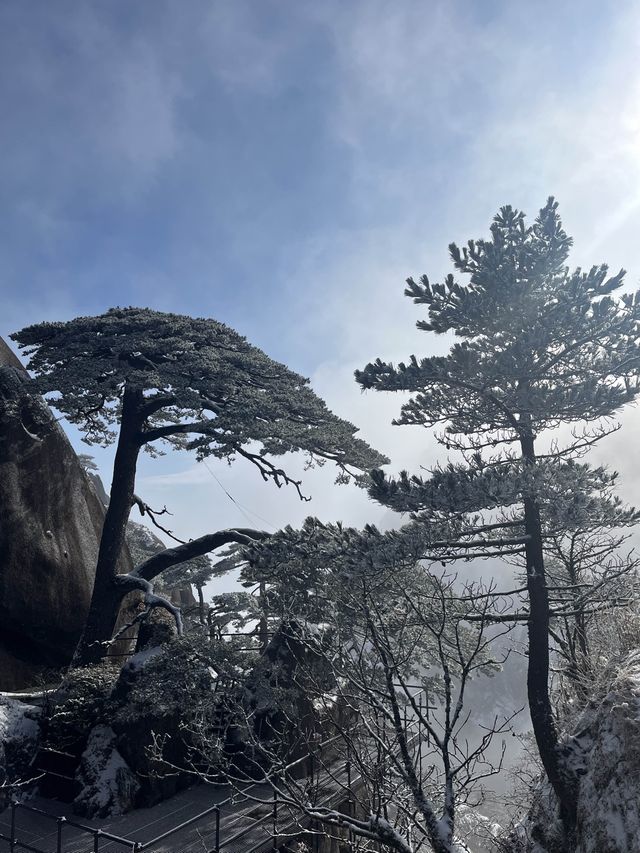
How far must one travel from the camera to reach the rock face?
18219 mm

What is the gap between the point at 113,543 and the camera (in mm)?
17766

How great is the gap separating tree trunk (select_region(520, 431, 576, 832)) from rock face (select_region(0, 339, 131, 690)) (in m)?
13.9

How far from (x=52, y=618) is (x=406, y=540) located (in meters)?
14.4

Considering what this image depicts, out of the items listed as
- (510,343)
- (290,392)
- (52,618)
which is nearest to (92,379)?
(290,392)

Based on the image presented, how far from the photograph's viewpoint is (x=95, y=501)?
919 inches

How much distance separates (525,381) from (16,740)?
46.0 feet

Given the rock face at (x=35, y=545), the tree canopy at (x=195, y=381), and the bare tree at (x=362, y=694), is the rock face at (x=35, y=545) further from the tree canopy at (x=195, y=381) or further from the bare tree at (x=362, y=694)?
the bare tree at (x=362, y=694)

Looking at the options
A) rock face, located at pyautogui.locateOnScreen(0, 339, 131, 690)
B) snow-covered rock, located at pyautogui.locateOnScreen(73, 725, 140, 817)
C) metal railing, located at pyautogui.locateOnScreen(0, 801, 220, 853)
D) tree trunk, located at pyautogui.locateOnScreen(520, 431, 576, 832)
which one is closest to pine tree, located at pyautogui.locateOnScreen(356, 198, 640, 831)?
tree trunk, located at pyautogui.locateOnScreen(520, 431, 576, 832)

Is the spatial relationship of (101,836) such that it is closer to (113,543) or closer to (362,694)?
(362,694)

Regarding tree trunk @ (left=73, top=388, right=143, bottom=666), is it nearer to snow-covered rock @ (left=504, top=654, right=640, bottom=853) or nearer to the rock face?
the rock face

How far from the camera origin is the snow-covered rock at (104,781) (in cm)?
1286

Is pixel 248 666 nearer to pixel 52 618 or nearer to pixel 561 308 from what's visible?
pixel 52 618

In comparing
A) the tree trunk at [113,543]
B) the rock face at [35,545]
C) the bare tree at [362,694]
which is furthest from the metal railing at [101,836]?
the rock face at [35,545]

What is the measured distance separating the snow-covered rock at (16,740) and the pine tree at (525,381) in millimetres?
11053
